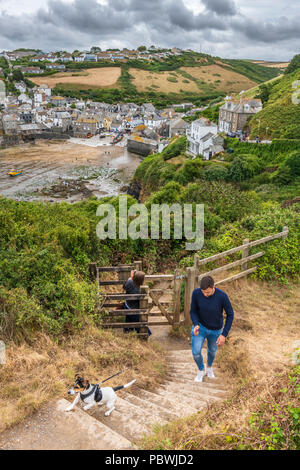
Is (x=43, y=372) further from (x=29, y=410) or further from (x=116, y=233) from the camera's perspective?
(x=116, y=233)

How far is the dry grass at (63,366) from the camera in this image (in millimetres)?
4039

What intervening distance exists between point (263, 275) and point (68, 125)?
84.7m

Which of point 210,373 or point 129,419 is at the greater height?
point 129,419

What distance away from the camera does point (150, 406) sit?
4301 millimetres

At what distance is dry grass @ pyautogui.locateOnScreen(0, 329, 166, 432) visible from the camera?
404 cm

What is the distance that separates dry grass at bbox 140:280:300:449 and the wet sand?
112 ft

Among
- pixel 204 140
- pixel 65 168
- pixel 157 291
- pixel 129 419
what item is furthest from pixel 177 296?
pixel 65 168

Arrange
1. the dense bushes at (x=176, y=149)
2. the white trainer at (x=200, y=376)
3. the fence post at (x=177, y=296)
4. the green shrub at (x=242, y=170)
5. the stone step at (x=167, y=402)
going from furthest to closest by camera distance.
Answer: the dense bushes at (x=176, y=149) < the green shrub at (x=242, y=170) < the fence post at (x=177, y=296) < the white trainer at (x=200, y=376) < the stone step at (x=167, y=402)

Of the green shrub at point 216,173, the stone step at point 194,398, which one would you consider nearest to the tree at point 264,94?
the green shrub at point 216,173

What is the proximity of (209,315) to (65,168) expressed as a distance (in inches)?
2024

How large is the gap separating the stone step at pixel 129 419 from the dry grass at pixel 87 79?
143 m

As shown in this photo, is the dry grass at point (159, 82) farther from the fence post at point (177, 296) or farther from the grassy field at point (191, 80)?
the fence post at point (177, 296)

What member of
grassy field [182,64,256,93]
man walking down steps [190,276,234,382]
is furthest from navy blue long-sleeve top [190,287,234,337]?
grassy field [182,64,256,93]

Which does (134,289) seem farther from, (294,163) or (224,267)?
(294,163)
